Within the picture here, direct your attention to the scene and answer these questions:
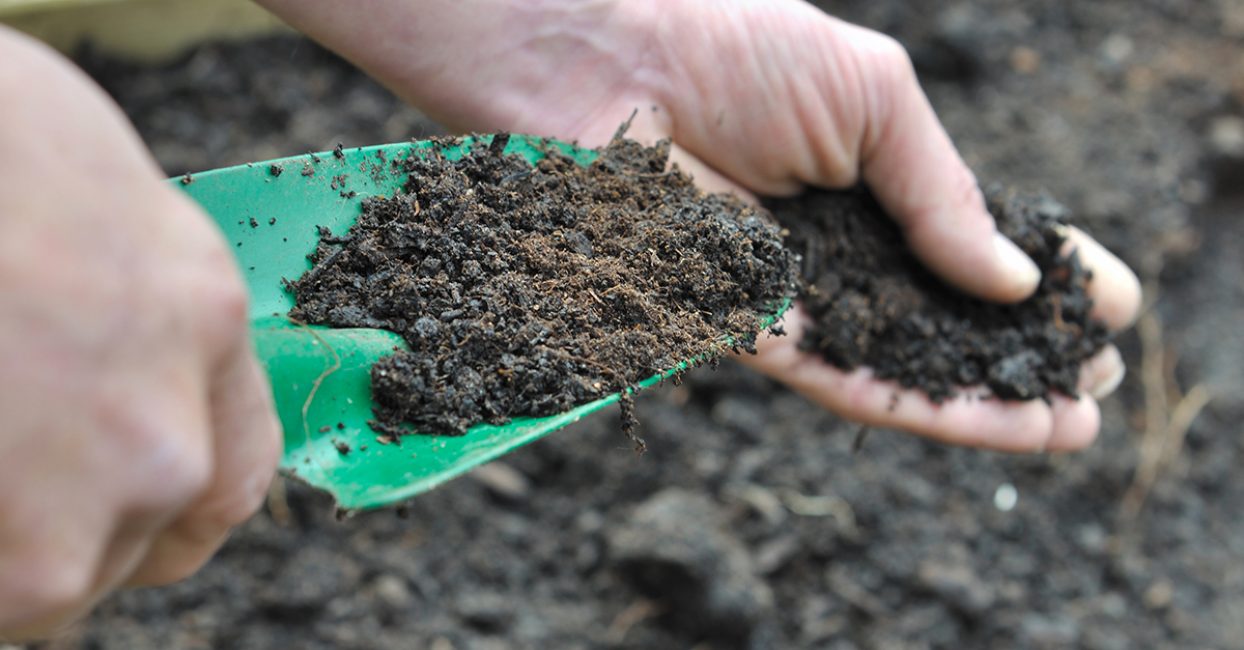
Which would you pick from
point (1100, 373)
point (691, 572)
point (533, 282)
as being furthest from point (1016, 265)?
point (533, 282)

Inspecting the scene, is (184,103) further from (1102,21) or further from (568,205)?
(1102,21)

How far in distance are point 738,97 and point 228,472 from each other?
3.49 ft

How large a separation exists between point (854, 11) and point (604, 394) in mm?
1946

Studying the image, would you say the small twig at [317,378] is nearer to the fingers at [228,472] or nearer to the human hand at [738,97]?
the fingers at [228,472]

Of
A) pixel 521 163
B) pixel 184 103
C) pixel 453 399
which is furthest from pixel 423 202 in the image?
pixel 184 103

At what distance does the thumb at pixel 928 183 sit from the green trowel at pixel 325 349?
717 mm

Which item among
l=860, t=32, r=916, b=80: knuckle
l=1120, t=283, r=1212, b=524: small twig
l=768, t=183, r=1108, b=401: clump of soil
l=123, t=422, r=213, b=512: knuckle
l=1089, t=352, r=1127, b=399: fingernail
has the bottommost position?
l=1120, t=283, r=1212, b=524: small twig

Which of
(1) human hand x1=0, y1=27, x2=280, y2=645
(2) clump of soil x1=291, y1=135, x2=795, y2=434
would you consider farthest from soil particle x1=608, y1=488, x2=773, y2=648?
(1) human hand x1=0, y1=27, x2=280, y2=645

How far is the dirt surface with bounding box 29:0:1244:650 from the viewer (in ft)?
5.90

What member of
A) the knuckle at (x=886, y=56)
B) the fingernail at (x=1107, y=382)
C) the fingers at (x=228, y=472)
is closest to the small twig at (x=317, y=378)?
the fingers at (x=228, y=472)

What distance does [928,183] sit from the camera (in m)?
1.59

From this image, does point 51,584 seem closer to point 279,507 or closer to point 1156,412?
point 279,507

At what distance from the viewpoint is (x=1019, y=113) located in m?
2.66

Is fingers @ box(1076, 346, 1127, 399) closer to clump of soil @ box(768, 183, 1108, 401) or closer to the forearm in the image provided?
clump of soil @ box(768, 183, 1108, 401)
